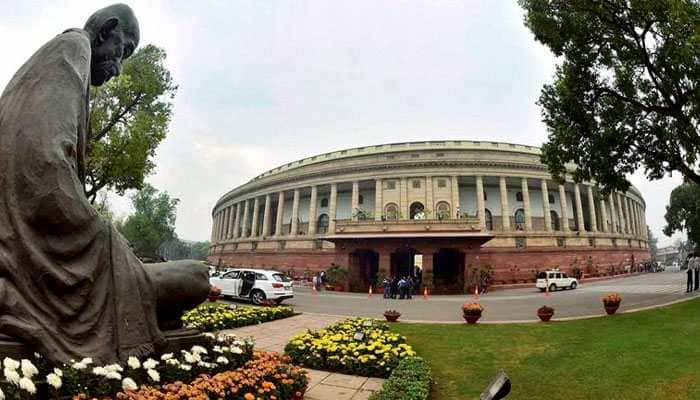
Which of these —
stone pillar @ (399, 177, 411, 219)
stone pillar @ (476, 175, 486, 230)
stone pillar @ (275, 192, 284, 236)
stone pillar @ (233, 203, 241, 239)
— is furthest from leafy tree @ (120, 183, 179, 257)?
stone pillar @ (476, 175, 486, 230)

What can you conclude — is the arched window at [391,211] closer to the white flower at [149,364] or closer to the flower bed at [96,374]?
the flower bed at [96,374]

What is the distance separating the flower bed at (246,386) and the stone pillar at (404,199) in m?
39.6

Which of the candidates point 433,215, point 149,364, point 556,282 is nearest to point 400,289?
point 556,282

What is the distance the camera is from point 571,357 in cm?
782

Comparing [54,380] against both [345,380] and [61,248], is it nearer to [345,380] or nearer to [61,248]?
[61,248]

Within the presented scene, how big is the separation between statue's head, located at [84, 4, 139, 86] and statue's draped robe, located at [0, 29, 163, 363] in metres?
0.77

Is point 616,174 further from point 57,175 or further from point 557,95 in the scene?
point 57,175

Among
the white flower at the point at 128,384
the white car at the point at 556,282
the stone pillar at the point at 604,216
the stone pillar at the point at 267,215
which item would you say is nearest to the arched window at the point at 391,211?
the white car at the point at 556,282

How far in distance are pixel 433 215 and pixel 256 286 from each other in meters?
26.6

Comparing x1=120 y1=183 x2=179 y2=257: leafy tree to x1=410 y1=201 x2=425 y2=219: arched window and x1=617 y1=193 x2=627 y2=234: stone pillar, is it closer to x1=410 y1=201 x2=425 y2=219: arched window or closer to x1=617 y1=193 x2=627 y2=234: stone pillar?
x1=410 y1=201 x2=425 y2=219: arched window

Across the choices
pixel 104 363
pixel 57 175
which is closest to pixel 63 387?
pixel 104 363

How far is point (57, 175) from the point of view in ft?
11.3

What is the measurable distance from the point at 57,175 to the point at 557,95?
19808 mm

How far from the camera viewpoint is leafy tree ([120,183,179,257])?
57.2 meters
